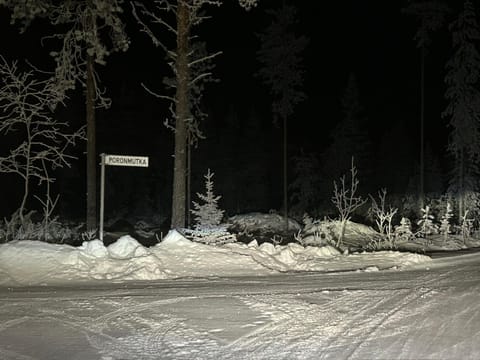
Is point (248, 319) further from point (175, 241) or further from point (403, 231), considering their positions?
point (403, 231)

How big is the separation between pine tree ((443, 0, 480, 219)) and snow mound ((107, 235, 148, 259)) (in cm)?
2530

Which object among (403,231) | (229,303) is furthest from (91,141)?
(229,303)

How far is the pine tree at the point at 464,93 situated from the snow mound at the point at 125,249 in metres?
25.3

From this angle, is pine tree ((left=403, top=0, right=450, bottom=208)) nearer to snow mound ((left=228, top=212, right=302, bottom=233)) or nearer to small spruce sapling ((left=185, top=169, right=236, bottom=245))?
snow mound ((left=228, top=212, right=302, bottom=233))

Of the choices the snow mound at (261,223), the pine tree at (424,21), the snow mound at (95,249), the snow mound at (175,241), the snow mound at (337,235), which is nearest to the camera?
the snow mound at (95,249)

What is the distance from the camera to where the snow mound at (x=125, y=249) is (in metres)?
12.8

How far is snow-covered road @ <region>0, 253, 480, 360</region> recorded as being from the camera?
261 inches

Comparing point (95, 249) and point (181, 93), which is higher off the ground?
point (181, 93)

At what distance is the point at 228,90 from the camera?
85.2 meters

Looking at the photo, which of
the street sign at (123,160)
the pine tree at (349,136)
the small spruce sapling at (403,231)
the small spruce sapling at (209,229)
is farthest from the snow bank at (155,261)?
the pine tree at (349,136)

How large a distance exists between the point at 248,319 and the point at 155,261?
4.68m

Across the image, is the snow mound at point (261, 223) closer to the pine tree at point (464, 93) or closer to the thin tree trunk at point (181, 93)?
the pine tree at point (464, 93)

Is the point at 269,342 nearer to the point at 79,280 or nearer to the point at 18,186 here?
the point at 79,280

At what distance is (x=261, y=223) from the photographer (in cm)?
3238
